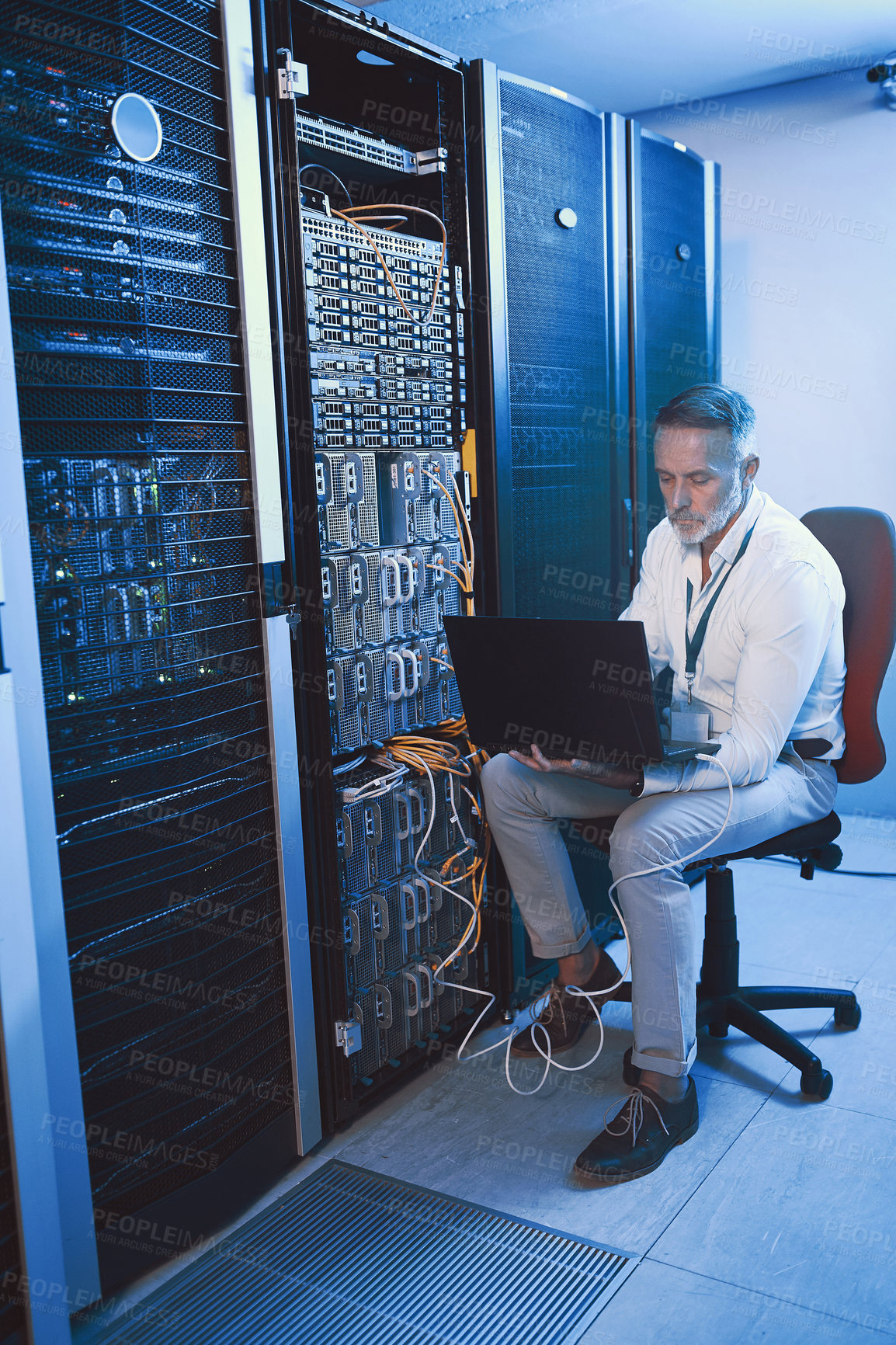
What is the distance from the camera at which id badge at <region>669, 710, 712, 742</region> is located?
2.15 m

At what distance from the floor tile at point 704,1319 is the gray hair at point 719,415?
1518 millimetres

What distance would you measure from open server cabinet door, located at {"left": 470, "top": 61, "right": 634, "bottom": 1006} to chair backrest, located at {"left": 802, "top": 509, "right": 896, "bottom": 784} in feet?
2.06

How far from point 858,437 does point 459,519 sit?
Result: 2.07 metres

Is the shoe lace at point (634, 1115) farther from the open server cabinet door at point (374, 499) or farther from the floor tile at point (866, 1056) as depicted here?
the open server cabinet door at point (374, 499)

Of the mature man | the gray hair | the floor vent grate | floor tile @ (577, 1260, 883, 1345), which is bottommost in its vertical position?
the floor vent grate

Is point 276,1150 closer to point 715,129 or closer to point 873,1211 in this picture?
point 873,1211

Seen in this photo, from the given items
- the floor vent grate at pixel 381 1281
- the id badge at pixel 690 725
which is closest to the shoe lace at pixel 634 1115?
the floor vent grate at pixel 381 1281

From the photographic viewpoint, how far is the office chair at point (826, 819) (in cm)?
215

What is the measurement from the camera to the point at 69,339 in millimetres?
1513

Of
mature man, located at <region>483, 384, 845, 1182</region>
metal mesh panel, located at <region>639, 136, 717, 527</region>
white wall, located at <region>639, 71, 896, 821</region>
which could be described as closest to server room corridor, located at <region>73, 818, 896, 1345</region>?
mature man, located at <region>483, 384, 845, 1182</region>

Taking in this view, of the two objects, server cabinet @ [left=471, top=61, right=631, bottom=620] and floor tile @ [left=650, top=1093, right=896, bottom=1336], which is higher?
server cabinet @ [left=471, top=61, right=631, bottom=620]

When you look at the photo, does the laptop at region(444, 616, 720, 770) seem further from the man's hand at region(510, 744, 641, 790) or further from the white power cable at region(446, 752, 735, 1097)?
the white power cable at region(446, 752, 735, 1097)

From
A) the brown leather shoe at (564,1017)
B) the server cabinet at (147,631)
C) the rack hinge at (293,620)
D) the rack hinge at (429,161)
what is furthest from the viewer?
the brown leather shoe at (564,1017)

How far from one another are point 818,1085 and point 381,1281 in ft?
3.15
